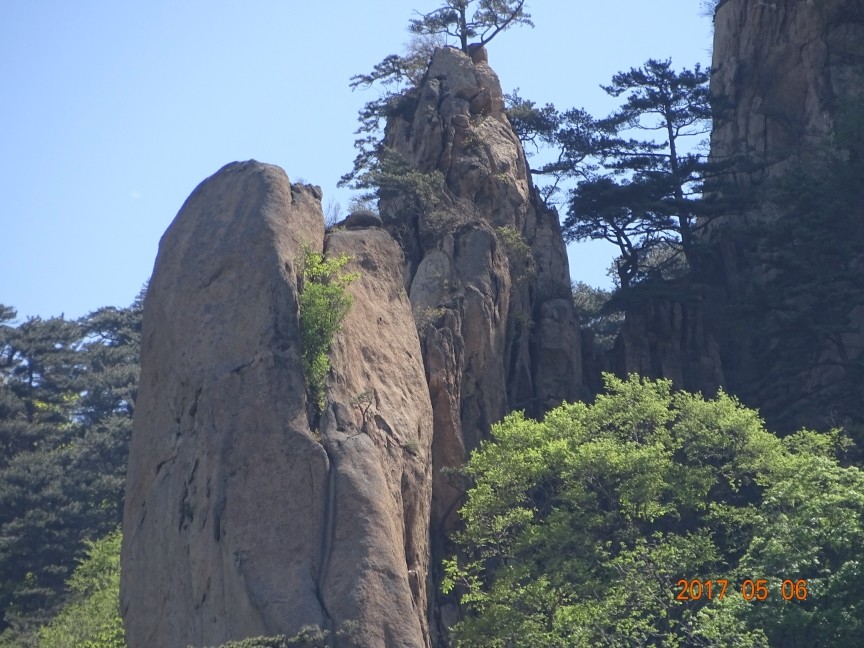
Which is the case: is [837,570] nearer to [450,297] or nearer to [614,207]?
[450,297]

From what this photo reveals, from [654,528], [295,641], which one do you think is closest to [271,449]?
[295,641]

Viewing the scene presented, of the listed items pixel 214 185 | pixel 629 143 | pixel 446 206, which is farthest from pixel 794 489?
pixel 629 143

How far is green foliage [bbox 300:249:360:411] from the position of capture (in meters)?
25.0

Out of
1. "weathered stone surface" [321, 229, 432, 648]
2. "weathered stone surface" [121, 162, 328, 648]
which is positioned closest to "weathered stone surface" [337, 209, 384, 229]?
"weathered stone surface" [321, 229, 432, 648]

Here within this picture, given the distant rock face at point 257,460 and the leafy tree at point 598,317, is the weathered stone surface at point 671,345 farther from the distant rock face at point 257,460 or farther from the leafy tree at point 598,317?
the distant rock face at point 257,460

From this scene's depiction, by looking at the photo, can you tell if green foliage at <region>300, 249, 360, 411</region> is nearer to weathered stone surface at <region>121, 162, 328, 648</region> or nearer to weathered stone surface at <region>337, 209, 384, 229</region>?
weathered stone surface at <region>121, 162, 328, 648</region>

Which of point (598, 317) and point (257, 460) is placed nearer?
point (257, 460)

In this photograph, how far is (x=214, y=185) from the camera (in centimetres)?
2745

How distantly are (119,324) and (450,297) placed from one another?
101 feet

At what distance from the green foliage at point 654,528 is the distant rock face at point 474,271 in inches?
132

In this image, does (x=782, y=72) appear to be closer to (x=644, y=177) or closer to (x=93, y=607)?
(x=644, y=177)
